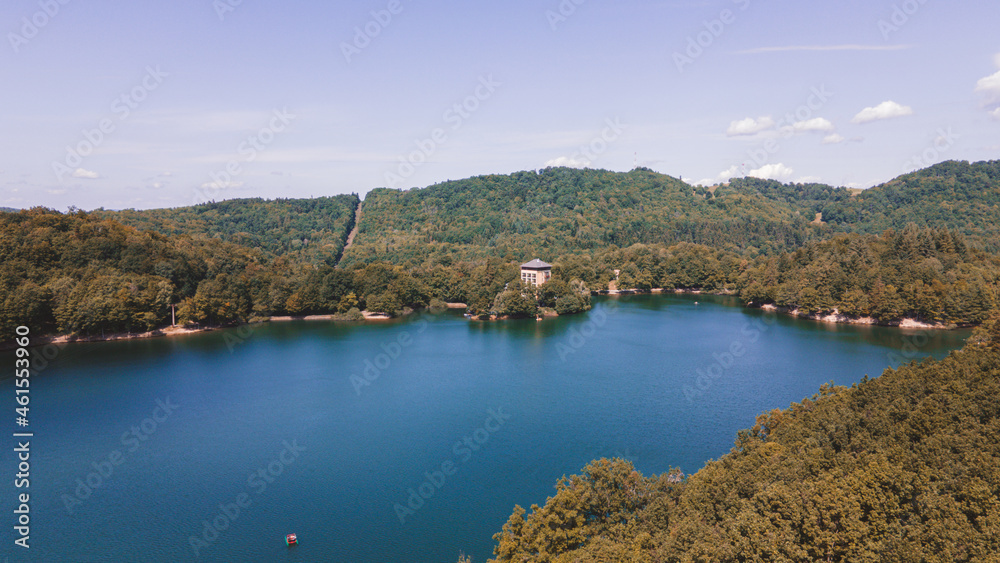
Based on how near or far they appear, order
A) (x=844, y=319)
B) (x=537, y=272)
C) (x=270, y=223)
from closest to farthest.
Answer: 1. (x=844, y=319)
2. (x=537, y=272)
3. (x=270, y=223)

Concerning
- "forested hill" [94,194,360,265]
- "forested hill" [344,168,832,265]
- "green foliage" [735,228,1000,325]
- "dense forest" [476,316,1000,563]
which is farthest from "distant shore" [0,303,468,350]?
"dense forest" [476,316,1000,563]

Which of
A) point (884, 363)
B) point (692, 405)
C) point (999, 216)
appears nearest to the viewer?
point (692, 405)

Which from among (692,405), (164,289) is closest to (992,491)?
(692,405)

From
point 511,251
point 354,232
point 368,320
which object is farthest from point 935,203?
point 354,232

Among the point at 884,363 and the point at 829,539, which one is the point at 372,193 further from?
the point at 829,539

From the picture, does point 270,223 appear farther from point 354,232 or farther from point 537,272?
point 537,272

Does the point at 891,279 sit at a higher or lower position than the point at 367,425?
higher
